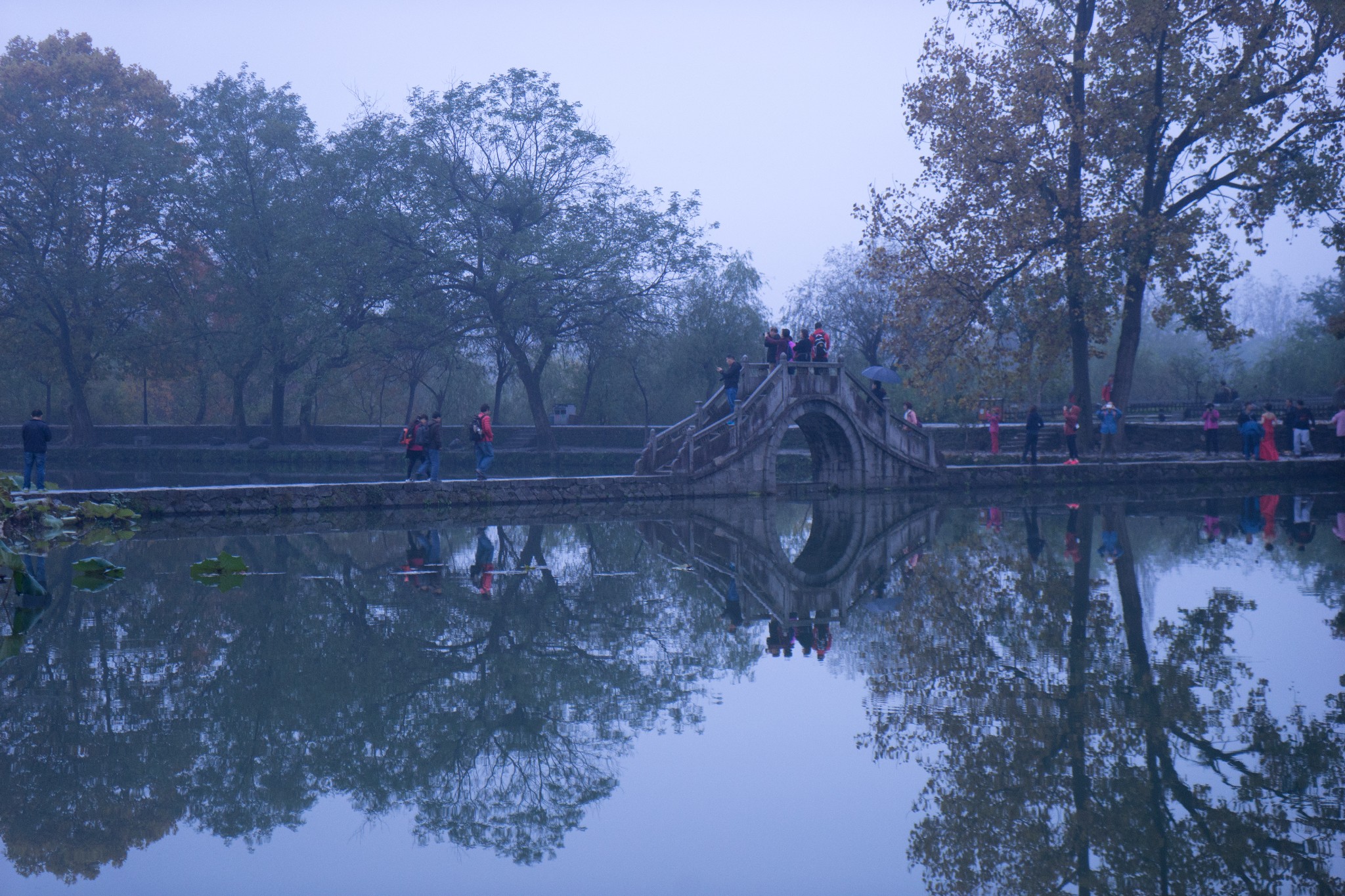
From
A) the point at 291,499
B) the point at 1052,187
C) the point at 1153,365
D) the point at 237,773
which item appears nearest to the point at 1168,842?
the point at 237,773

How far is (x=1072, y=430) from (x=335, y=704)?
87.0ft

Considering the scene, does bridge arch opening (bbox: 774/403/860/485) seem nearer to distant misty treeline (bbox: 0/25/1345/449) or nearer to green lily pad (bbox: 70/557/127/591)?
distant misty treeline (bbox: 0/25/1345/449)

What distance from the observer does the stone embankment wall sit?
2038cm

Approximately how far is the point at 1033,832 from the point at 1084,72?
86.3 feet

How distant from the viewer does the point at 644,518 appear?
20.4m

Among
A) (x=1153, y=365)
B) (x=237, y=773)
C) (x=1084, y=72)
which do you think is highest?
(x=1084, y=72)

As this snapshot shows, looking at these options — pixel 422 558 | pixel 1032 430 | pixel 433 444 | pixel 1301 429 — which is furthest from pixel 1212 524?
pixel 1301 429

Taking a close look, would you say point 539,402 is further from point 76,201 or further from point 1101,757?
point 1101,757

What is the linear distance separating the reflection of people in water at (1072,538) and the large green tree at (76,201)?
35098 millimetres

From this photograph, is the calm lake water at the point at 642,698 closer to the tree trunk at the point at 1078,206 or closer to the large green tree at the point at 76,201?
the tree trunk at the point at 1078,206

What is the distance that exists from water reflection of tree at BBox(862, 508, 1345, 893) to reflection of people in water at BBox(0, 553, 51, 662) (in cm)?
661

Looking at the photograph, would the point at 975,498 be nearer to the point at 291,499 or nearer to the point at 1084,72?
the point at 1084,72

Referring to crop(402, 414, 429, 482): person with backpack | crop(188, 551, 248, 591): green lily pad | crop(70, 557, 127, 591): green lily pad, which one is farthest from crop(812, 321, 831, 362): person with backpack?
crop(70, 557, 127, 591): green lily pad

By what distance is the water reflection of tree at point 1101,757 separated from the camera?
5043mm
